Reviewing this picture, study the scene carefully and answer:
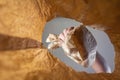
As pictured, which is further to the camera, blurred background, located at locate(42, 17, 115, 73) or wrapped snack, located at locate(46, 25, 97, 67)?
blurred background, located at locate(42, 17, 115, 73)

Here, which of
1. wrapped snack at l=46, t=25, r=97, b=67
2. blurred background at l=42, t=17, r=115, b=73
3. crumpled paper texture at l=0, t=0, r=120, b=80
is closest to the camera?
crumpled paper texture at l=0, t=0, r=120, b=80

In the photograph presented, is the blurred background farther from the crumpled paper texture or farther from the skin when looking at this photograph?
the crumpled paper texture

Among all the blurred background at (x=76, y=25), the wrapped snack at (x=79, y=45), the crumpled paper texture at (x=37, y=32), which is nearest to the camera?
the crumpled paper texture at (x=37, y=32)

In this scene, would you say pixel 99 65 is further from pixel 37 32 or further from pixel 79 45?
pixel 37 32

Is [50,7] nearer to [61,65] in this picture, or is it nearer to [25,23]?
[25,23]

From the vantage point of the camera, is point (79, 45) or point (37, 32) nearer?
point (37, 32)

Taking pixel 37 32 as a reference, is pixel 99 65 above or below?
below

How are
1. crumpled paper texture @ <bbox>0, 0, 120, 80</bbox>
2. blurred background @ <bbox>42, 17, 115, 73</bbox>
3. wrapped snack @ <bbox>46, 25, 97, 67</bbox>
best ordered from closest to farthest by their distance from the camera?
crumpled paper texture @ <bbox>0, 0, 120, 80</bbox> < wrapped snack @ <bbox>46, 25, 97, 67</bbox> < blurred background @ <bbox>42, 17, 115, 73</bbox>

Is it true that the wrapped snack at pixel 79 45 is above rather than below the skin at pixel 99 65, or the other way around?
above

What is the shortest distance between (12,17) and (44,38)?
0.40m

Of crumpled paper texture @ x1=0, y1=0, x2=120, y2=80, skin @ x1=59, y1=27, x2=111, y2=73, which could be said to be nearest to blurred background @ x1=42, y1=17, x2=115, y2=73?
skin @ x1=59, y1=27, x2=111, y2=73

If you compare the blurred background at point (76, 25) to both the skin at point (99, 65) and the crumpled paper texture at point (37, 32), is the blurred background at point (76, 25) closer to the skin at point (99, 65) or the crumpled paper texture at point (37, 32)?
the skin at point (99, 65)


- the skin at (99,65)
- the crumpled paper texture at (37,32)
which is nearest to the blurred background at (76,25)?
the skin at (99,65)

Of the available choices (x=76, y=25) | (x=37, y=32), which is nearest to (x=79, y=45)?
(x=76, y=25)
